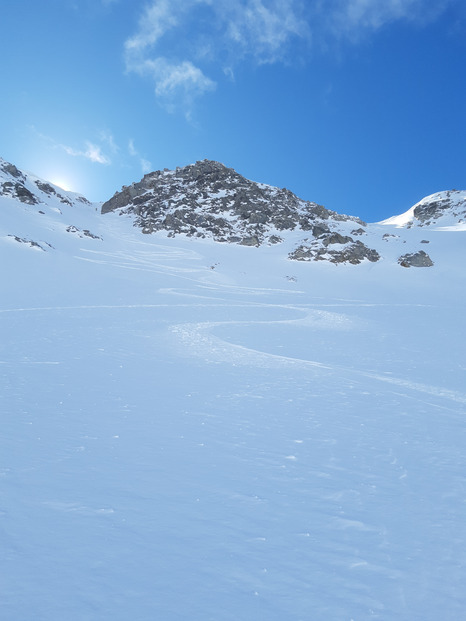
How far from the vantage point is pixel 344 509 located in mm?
4094

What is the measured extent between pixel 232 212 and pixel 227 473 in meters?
48.6

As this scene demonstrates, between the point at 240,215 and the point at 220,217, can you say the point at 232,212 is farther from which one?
the point at 220,217

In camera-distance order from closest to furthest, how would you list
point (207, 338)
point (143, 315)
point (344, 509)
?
point (344, 509) < point (207, 338) < point (143, 315)

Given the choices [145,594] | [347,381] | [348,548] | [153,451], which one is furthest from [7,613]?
[347,381]

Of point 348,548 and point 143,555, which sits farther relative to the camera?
point 348,548

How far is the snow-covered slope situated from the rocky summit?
2818cm

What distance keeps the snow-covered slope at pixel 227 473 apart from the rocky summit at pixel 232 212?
92.5ft

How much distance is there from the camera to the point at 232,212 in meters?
50.5

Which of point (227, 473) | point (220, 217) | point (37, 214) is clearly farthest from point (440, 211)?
point (227, 473)

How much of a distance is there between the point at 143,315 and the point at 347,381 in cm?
956

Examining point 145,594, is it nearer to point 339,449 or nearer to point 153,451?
point 153,451

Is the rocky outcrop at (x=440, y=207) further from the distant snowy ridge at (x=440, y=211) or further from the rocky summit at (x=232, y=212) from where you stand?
the rocky summit at (x=232, y=212)

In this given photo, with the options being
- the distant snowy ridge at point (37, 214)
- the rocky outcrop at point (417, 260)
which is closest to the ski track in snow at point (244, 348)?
the distant snowy ridge at point (37, 214)

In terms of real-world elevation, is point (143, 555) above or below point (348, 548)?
below
